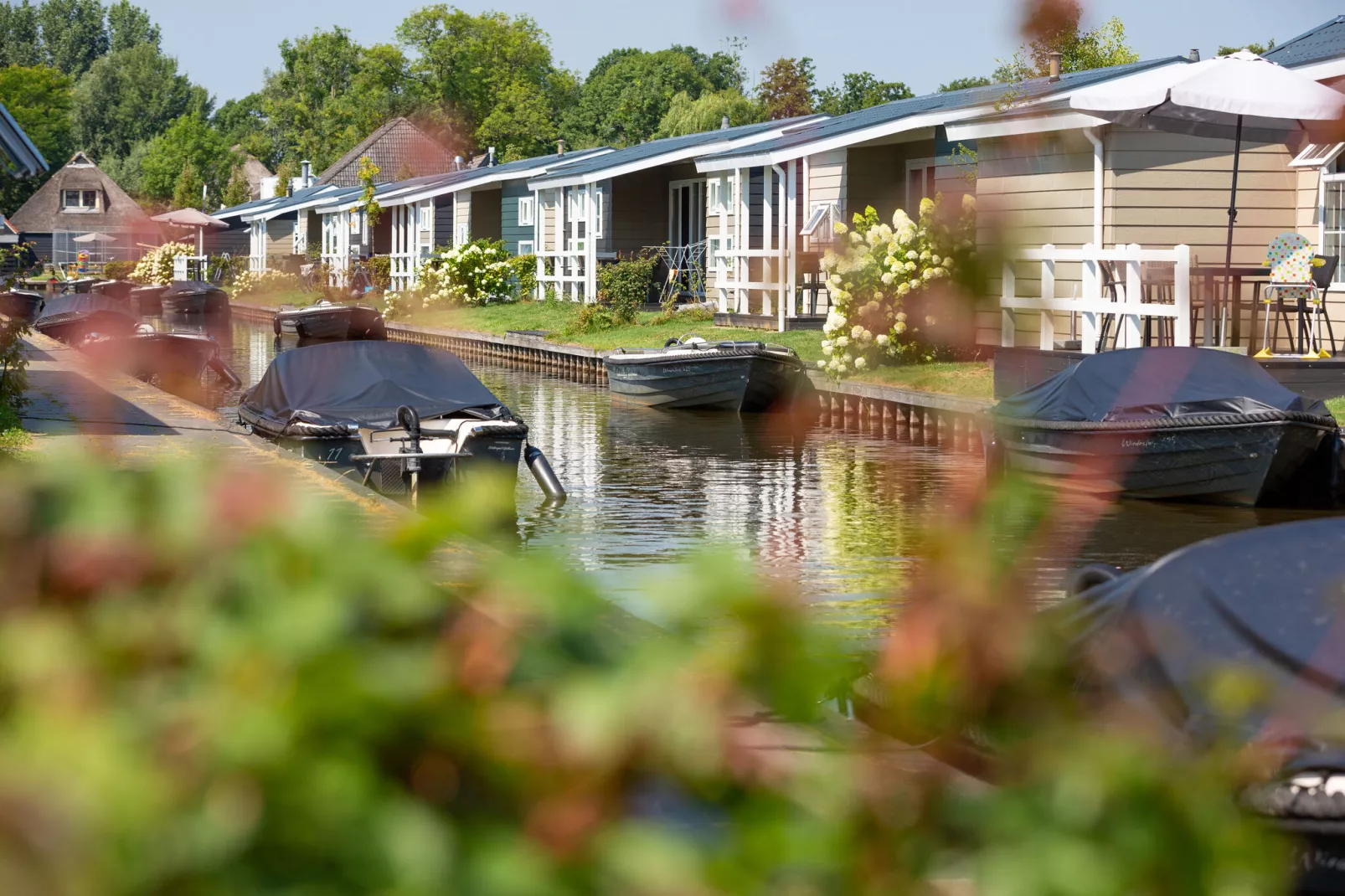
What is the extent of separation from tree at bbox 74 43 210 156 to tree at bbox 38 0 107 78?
2.85 m

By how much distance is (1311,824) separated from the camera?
413cm

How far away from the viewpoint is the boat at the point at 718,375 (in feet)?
75.8

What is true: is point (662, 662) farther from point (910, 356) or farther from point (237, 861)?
point (910, 356)

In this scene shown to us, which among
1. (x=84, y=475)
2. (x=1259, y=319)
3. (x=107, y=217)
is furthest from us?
(x=107, y=217)

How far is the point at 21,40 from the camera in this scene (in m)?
133

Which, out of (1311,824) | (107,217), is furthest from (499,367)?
(107,217)

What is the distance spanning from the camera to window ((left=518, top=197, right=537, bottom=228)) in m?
47.0

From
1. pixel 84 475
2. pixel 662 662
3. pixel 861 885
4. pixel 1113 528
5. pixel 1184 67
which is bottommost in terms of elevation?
pixel 1113 528

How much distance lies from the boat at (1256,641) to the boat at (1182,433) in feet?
30.4

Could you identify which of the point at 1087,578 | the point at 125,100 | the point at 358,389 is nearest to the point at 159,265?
the point at 358,389

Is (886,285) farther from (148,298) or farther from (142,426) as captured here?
(148,298)

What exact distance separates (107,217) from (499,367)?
77.7 meters

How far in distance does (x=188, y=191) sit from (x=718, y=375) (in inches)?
3240

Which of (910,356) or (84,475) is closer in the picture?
(84,475)
